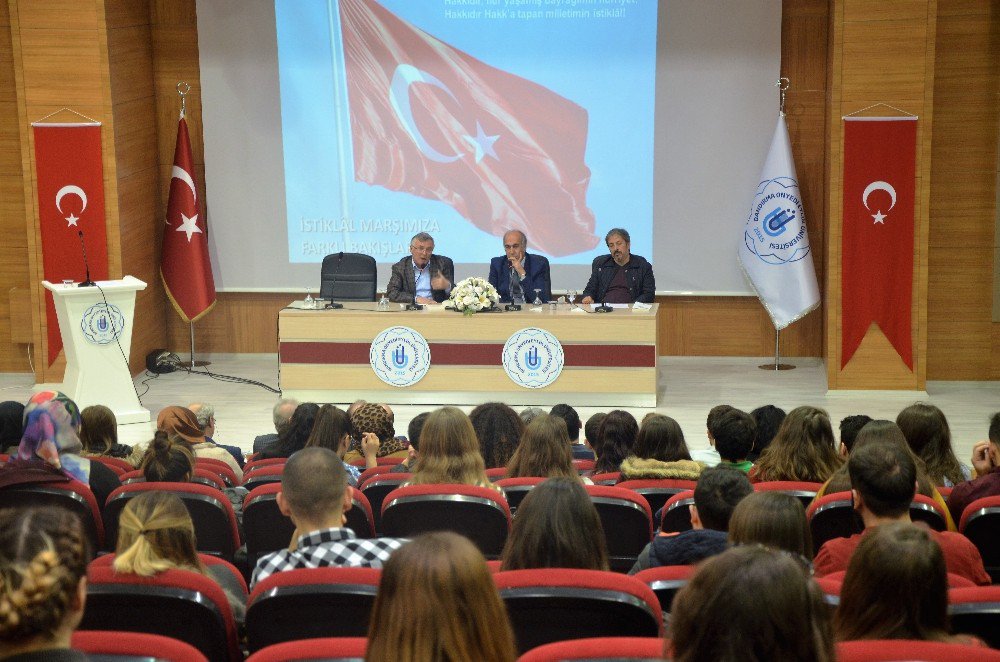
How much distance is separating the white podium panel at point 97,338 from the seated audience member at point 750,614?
265 inches

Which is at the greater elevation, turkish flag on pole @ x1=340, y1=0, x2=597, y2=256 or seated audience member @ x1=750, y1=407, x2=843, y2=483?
turkish flag on pole @ x1=340, y1=0, x2=597, y2=256

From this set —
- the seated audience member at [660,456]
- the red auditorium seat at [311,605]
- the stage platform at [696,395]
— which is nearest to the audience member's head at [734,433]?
the seated audience member at [660,456]

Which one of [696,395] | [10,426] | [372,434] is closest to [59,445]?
[10,426]

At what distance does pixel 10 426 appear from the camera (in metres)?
4.89

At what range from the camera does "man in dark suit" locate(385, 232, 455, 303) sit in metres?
8.73

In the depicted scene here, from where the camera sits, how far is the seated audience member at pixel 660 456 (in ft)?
13.9

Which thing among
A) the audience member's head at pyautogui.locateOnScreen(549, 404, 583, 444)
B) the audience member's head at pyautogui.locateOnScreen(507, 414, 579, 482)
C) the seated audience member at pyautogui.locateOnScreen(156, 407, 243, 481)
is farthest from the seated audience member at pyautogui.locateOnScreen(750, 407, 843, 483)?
the seated audience member at pyautogui.locateOnScreen(156, 407, 243, 481)

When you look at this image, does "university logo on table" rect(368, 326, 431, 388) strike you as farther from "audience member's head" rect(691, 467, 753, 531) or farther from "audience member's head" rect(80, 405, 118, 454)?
"audience member's head" rect(691, 467, 753, 531)

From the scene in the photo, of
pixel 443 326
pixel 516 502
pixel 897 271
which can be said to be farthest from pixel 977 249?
pixel 516 502

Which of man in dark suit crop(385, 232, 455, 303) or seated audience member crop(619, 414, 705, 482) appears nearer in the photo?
seated audience member crop(619, 414, 705, 482)

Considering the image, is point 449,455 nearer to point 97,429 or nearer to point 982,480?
point 982,480

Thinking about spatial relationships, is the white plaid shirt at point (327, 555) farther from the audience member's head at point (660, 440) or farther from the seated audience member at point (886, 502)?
the audience member's head at point (660, 440)

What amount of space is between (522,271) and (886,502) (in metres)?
5.83

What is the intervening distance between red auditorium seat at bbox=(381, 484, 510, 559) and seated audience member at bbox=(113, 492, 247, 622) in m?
0.74
